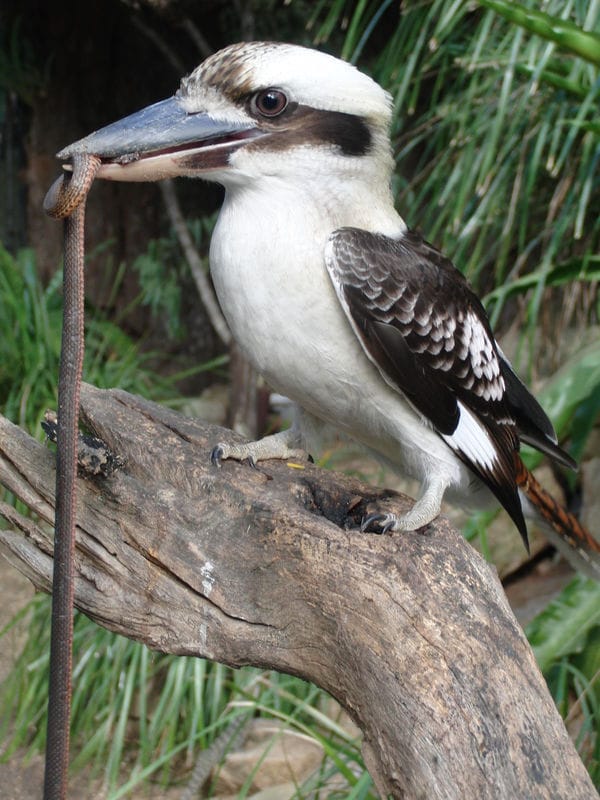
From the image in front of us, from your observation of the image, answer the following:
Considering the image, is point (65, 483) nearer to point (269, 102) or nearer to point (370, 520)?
point (370, 520)

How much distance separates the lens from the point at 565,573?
3.26 metres

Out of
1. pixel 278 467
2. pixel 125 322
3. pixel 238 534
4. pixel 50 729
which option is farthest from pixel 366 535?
pixel 125 322

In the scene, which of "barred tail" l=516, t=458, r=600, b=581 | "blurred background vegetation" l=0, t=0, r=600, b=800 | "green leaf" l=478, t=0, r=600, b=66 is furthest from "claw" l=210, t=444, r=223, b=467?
"green leaf" l=478, t=0, r=600, b=66

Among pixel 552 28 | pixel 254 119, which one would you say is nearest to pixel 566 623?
pixel 552 28

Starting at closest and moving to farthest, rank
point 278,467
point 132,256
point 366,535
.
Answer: point 366,535, point 278,467, point 132,256

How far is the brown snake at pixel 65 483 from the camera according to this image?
98cm

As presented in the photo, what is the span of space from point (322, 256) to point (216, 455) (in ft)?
1.13

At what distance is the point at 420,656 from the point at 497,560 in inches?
84.7

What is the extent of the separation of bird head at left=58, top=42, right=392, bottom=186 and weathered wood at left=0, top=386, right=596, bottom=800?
15.8 inches

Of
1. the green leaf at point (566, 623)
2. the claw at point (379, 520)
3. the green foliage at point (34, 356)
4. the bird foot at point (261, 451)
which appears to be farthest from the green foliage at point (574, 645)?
the green foliage at point (34, 356)

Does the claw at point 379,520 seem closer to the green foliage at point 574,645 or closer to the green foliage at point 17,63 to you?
the green foliage at point 574,645

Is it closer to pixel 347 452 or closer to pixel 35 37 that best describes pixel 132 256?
pixel 35 37

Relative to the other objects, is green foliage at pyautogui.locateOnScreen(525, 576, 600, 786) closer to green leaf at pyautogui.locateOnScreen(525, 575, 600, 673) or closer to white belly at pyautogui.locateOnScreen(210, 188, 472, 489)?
green leaf at pyautogui.locateOnScreen(525, 575, 600, 673)

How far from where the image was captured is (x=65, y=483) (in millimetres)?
1051
